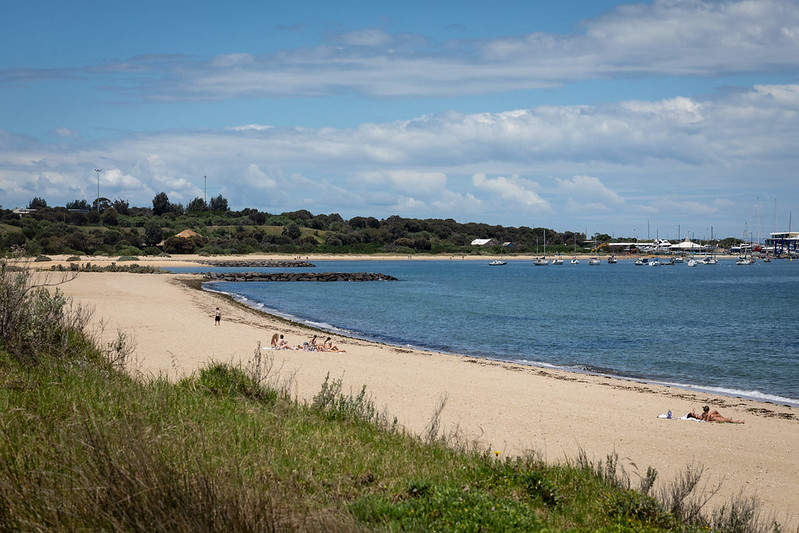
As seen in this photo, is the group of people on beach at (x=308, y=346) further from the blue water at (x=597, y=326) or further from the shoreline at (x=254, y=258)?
the shoreline at (x=254, y=258)

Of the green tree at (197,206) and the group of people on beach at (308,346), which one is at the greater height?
the green tree at (197,206)

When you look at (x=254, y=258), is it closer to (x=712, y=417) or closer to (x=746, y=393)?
(x=746, y=393)

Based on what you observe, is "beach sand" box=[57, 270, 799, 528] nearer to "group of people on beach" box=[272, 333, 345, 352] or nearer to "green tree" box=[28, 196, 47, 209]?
"group of people on beach" box=[272, 333, 345, 352]

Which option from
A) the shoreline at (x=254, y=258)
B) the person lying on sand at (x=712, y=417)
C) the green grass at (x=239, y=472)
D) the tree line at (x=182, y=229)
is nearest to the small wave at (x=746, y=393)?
the person lying on sand at (x=712, y=417)

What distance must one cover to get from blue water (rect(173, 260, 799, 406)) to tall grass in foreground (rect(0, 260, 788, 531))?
14.8 m

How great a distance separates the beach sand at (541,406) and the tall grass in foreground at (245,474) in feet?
10.2

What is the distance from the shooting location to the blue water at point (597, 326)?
24.1 m

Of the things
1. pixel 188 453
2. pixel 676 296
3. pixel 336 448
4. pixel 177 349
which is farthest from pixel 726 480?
pixel 676 296

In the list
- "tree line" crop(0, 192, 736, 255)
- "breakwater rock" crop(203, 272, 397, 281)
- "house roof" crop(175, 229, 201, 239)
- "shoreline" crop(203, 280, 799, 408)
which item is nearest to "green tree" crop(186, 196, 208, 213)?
"tree line" crop(0, 192, 736, 255)

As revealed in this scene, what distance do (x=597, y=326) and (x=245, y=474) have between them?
34993 millimetres

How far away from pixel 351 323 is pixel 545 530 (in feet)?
112

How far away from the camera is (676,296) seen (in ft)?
211

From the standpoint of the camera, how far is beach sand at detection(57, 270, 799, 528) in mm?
11758

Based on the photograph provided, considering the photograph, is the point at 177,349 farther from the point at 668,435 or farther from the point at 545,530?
the point at 545,530
